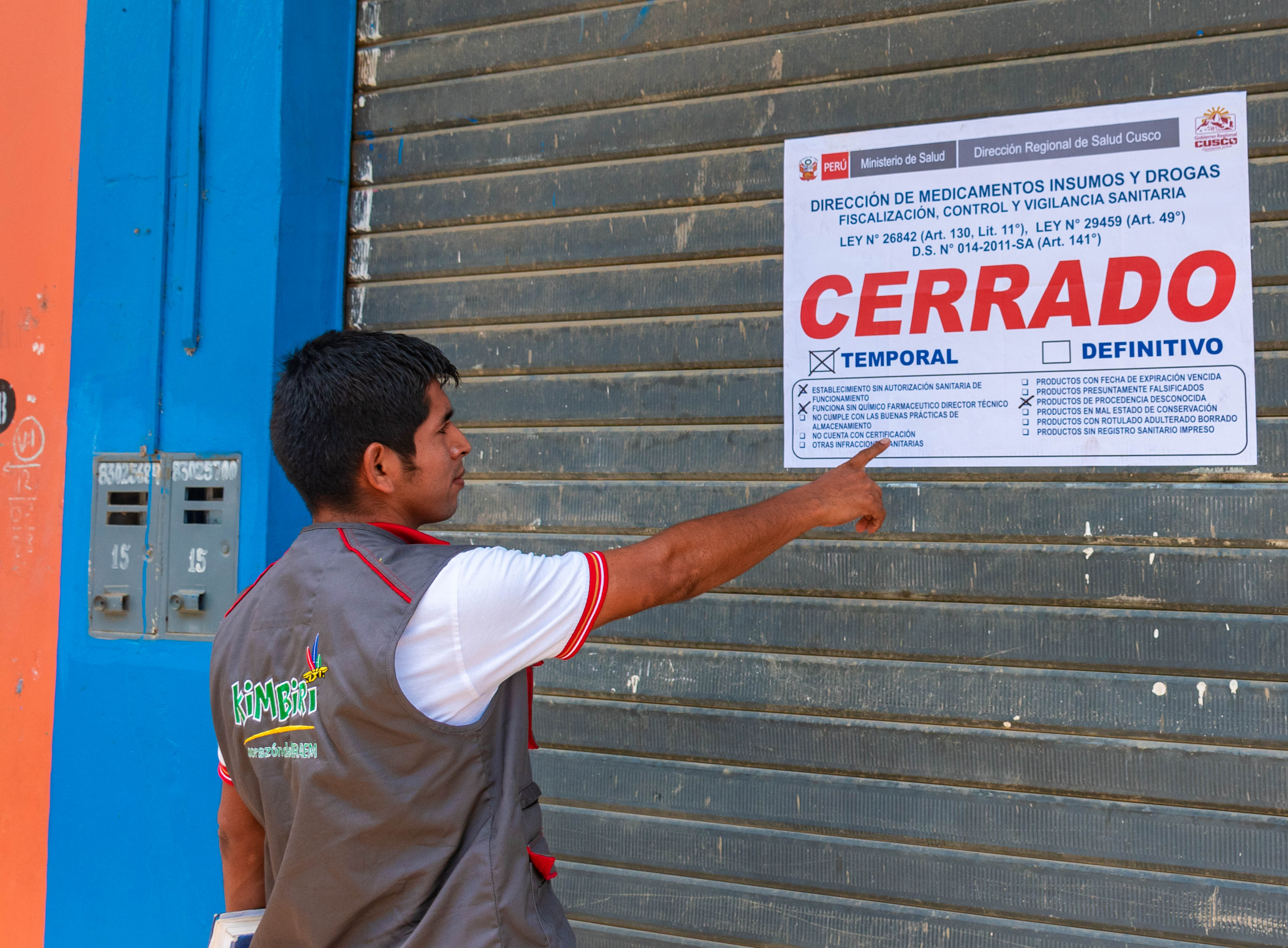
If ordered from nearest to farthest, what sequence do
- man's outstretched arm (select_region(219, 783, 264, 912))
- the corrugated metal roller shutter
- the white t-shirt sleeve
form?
the white t-shirt sleeve → man's outstretched arm (select_region(219, 783, 264, 912)) → the corrugated metal roller shutter

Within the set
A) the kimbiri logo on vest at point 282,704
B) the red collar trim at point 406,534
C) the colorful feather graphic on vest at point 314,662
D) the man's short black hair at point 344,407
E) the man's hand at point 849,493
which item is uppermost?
the man's short black hair at point 344,407

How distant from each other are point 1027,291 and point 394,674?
1827 millimetres

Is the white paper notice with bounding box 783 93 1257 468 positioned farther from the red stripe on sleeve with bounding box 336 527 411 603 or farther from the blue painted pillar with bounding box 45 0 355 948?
the blue painted pillar with bounding box 45 0 355 948

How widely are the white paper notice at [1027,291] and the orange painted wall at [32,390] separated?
248cm

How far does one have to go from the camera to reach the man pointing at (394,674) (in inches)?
67.9

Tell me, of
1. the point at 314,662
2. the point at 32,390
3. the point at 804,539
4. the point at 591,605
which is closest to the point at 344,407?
the point at 314,662

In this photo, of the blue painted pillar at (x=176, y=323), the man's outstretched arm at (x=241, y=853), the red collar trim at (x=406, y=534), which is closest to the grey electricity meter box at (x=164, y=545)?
the blue painted pillar at (x=176, y=323)

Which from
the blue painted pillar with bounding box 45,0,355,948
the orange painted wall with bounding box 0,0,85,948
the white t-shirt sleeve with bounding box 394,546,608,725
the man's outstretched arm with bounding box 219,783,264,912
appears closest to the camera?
the white t-shirt sleeve with bounding box 394,546,608,725

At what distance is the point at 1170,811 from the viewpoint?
2402mm

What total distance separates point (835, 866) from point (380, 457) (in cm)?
162

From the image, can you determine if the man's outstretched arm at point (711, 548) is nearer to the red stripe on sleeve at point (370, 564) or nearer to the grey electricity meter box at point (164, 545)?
the red stripe on sleeve at point (370, 564)

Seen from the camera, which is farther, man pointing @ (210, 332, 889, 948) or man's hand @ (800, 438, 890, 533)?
man's hand @ (800, 438, 890, 533)

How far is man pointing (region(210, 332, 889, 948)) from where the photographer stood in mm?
1725

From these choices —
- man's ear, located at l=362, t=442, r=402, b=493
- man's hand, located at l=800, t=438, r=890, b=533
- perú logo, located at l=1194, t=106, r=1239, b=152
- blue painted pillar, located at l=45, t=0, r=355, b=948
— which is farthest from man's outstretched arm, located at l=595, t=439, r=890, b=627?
blue painted pillar, located at l=45, t=0, r=355, b=948
